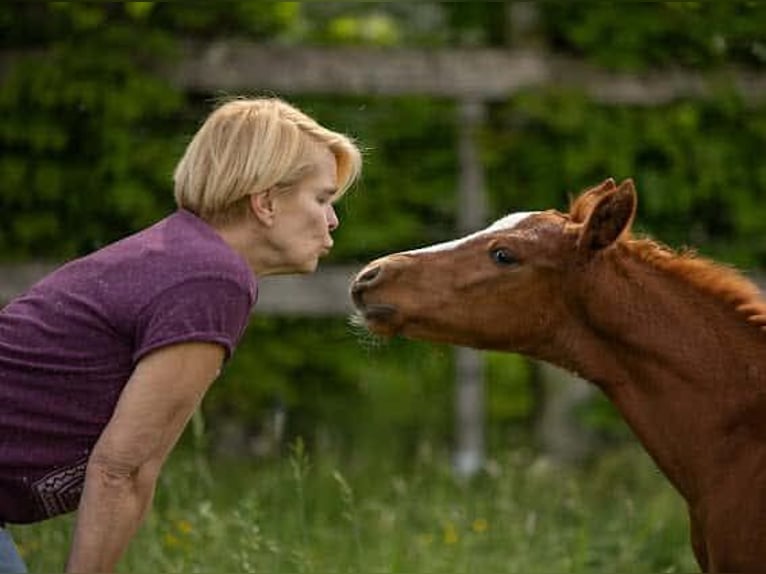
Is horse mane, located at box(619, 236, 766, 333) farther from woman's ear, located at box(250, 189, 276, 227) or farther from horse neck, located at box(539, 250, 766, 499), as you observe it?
woman's ear, located at box(250, 189, 276, 227)

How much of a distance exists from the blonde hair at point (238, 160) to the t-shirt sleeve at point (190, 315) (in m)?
0.26

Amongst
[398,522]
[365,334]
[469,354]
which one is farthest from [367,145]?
[365,334]

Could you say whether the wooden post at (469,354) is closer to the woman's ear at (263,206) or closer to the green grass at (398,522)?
the green grass at (398,522)

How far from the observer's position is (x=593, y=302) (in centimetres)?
446

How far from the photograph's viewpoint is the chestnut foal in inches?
171

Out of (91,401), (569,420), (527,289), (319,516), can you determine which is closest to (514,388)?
(569,420)

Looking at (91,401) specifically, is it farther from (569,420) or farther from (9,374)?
(569,420)

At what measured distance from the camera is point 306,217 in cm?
385

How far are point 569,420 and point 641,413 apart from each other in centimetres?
406

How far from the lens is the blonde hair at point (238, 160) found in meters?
3.70

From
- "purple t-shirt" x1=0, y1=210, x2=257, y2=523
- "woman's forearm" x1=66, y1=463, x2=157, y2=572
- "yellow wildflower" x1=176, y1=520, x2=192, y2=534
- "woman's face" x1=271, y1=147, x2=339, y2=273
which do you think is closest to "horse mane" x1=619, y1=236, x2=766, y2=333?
"woman's face" x1=271, y1=147, x2=339, y2=273

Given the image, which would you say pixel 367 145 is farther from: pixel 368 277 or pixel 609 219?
pixel 609 219

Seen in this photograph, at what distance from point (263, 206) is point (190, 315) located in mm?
391

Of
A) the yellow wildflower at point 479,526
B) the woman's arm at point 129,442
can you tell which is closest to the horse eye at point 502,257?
the woman's arm at point 129,442
